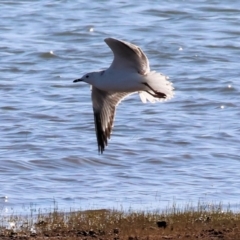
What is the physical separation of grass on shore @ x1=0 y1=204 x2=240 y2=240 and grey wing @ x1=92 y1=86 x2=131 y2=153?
162cm

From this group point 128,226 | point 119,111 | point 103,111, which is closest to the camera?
point 128,226

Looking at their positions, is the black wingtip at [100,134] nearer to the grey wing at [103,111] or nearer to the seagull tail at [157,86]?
the grey wing at [103,111]

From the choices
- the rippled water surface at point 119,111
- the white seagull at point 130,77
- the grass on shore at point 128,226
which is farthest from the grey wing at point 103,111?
the grass on shore at point 128,226

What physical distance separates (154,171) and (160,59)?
31.4 feet

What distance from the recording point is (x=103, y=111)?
9969 millimetres

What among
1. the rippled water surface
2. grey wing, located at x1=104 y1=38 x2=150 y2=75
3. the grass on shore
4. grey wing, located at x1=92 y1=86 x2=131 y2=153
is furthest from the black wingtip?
the grass on shore

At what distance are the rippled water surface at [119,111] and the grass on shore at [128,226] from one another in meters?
1.21

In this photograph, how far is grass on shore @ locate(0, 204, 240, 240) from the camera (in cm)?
746

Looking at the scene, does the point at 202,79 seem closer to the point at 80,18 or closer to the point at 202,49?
the point at 202,49

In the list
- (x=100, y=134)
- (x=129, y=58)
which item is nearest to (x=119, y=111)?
(x=100, y=134)

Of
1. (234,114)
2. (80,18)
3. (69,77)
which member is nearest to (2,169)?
(234,114)

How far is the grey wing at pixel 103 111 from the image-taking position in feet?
32.6

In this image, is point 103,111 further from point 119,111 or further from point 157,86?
point 119,111

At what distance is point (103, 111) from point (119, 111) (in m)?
6.21
